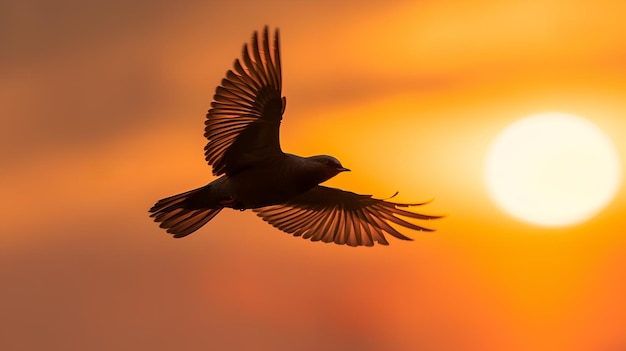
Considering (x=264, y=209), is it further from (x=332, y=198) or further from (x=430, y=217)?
(x=430, y=217)

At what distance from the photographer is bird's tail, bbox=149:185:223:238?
20.1 metres

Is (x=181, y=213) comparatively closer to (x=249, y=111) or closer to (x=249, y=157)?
(x=249, y=157)

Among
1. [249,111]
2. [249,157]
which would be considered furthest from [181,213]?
[249,111]

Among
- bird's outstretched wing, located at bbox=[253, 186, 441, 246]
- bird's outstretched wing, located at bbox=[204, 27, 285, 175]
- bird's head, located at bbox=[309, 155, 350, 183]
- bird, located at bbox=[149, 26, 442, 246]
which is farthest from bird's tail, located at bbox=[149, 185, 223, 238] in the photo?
bird's head, located at bbox=[309, 155, 350, 183]

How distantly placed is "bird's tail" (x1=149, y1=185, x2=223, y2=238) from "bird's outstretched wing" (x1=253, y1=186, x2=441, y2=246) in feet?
6.22

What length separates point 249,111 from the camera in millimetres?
18734

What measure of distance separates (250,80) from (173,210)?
287 centimetres

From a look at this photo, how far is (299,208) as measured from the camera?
72.6 feet

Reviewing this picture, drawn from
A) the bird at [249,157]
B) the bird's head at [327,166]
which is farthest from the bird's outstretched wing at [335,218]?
the bird's head at [327,166]

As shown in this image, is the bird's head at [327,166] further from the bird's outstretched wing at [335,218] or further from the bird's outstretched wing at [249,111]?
the bird's outstretched wing at [335,218]

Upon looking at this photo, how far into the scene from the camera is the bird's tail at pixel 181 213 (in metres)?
20.1

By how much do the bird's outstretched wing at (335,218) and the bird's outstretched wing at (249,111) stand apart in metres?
2.86

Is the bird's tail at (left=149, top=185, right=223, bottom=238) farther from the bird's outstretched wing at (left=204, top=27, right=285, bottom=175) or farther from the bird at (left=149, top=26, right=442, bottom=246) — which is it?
the bird's outstretched wing at (left=204, top=27, right=285, bottom=175)

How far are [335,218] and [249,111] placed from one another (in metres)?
4.13
